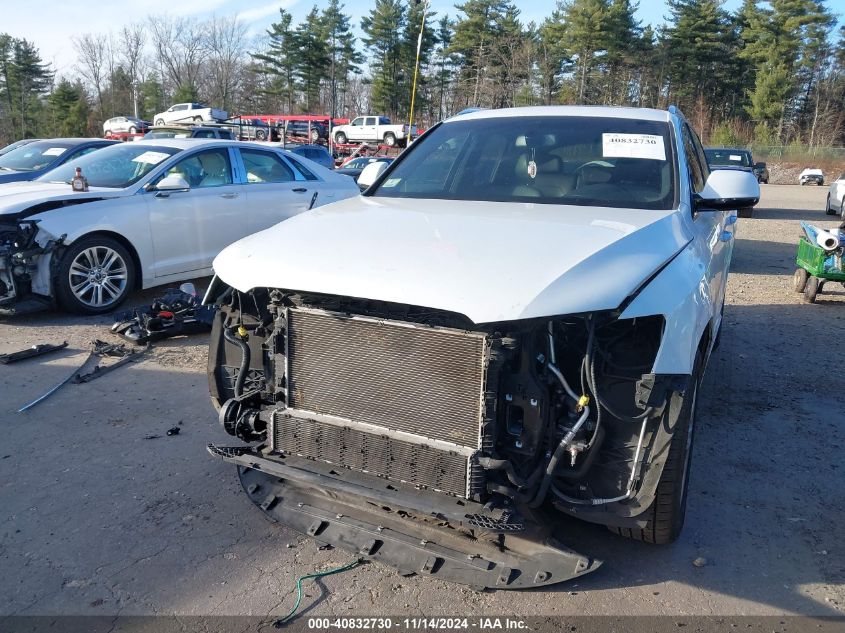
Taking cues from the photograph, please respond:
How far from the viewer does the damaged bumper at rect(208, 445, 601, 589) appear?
2729 millimetres

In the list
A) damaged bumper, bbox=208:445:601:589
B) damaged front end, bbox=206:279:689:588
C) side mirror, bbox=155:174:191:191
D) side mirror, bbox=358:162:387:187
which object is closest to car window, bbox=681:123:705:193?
damaged front end, bbox=206:279:689:588

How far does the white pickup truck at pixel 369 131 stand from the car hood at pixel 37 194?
107 ft

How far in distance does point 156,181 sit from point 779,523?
6.73m

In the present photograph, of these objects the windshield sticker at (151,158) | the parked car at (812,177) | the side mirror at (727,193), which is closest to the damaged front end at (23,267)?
the windshield sticker at (151,158)

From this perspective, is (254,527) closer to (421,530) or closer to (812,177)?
(421,530)

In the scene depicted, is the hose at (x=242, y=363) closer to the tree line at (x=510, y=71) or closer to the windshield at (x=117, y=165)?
the windshield at (x=117, y=165)

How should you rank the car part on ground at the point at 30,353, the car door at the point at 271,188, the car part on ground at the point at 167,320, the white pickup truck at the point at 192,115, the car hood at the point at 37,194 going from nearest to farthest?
the car part on ground at the point at 30,353 → the car part on ground at the point at 167,320 → the car hood at the point at 37,194 → the car door at the point at 271,188 → the white pickup truck at the point at 192,115

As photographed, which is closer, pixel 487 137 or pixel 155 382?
pixel 487 137

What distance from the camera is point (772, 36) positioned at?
58.6 metres

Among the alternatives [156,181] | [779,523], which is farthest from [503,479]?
[156,181]

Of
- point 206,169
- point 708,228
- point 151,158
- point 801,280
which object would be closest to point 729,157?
point 801,280

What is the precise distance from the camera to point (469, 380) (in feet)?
8.67

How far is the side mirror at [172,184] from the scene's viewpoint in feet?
24.8

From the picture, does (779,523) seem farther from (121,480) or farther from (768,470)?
(121,480)
